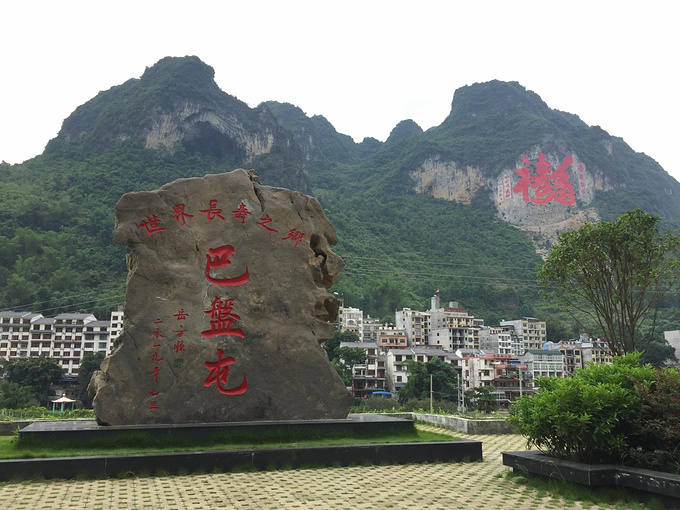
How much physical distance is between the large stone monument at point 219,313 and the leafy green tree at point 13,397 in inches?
846

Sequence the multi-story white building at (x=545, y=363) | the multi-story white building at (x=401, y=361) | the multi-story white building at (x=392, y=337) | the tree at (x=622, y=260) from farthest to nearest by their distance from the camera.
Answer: the multi-story white building at (x=392, y=337) < the multi-story white building at (x=545, y=363) < the multi-story white building at (x=401, y=361) < the tree at (x=622, y=260)

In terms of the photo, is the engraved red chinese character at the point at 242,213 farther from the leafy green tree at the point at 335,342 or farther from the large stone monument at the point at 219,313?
the leafy green tree at the point at 335,342

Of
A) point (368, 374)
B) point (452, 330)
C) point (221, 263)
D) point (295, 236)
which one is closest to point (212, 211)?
point (221, 263)

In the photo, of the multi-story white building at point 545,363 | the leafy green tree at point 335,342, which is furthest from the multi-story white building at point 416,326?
the multi-story white building at point 545,363

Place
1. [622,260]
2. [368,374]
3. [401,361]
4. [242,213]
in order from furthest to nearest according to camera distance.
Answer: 1. [368,374]
2. [401,361]
3. [622,260]
4. [242,213]

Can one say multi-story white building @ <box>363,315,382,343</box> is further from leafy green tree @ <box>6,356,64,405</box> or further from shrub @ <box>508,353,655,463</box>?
shrub @ <box>508,353,655,463</box>

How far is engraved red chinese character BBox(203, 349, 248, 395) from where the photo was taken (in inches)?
276

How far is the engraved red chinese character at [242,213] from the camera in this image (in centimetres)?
768

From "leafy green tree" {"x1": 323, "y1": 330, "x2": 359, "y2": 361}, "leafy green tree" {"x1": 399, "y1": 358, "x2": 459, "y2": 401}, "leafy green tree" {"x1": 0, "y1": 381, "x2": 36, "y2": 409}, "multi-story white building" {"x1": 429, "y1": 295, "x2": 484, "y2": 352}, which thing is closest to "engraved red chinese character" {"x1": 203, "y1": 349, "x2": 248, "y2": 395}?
"leafy green tree" {"x1": 0, "y1": 381, "x2": 36, "y2": 409}

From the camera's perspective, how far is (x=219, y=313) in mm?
7254

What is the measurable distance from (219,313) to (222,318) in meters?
0.08

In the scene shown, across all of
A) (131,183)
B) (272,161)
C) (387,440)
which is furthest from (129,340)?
(272,161)

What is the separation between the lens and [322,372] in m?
7.48

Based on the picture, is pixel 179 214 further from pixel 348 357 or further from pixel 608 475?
pixel 348 357
